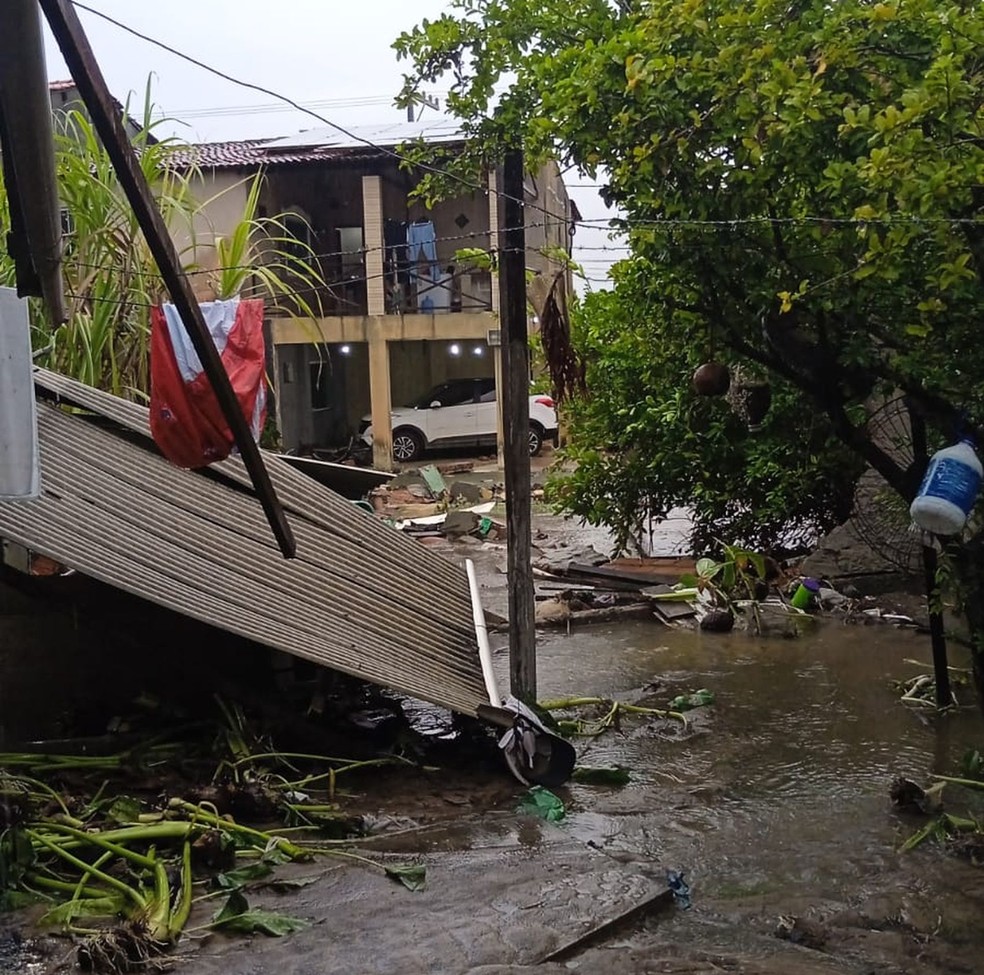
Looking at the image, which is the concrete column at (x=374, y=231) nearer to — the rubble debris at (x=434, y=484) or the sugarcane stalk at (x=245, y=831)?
the rubble debris at (x=434, y=484)

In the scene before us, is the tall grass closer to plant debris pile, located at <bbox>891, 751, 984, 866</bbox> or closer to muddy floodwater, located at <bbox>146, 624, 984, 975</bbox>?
muddy floodwater, located at <bbox>146, 624, 984, 975</bbox>

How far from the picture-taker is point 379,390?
68.7 feet

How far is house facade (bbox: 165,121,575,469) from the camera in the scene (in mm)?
20438

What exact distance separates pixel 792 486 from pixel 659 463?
132 centimetres

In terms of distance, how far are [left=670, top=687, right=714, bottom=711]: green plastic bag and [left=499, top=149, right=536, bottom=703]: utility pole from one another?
4.26ft

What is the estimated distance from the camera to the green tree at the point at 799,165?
4.24 meters

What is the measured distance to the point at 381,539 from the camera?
25.2ft

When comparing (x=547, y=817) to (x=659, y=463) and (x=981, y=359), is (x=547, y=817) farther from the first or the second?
(x=659, y=463)

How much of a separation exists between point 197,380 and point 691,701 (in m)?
4.39

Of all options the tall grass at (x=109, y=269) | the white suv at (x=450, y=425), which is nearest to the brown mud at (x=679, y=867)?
the tall grass at (x=109, y=269)

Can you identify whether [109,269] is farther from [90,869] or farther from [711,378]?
[90,869]

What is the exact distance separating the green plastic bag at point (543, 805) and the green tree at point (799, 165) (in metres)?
2.20

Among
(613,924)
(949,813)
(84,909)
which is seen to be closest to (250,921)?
(84,909)

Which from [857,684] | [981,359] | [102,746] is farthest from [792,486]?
[102,746]
